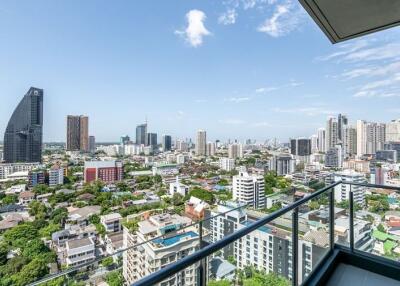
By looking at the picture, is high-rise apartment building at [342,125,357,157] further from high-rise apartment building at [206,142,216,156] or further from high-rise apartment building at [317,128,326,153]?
high-rise apartment building at [206,142,216,156]

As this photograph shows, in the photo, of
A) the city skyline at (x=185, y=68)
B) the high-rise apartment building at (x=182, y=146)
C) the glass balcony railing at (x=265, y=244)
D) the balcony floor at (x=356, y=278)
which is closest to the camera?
the glass balcony railing at (x=265, y=244)

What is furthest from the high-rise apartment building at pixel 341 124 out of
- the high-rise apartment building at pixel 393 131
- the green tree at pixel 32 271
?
the green tree at pixel 32 271

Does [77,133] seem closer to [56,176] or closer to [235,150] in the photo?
[56,176]

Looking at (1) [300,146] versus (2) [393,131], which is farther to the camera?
(1) [300,146]

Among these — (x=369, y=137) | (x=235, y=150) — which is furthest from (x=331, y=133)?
(x=235, y=150)

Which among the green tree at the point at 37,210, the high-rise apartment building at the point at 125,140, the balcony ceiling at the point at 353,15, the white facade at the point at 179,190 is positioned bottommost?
the green tree at the point at 37,210

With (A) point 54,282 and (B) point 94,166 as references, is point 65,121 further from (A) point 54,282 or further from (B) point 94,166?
(A) point 54,282

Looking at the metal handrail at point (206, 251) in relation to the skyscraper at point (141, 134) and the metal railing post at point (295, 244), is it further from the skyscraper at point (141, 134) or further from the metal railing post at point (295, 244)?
the skyscraper at point (141, 134)

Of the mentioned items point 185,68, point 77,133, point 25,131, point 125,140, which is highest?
point 185,68
